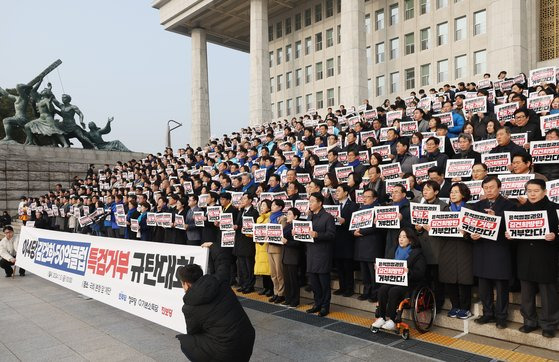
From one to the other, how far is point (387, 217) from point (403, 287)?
1.24 metres

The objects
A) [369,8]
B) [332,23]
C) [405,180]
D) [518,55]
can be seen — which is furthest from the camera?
[332,23]

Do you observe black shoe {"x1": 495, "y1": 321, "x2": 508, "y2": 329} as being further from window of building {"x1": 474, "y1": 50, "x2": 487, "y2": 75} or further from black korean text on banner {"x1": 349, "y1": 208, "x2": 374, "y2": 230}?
window of building {"x1": 474, "y1": 50, "x2": 487, "y2": 75}

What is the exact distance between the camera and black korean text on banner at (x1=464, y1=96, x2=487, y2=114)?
1164 cm

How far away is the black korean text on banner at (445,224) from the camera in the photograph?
590 cm

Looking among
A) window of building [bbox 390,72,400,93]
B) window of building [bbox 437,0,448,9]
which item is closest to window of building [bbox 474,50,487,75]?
window of building [bbox 437,0,448,9]

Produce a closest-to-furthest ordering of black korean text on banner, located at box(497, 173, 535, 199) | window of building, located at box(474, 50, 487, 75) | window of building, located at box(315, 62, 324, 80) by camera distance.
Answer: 1. black korean text on banner, located at box(497, 173, 535, 199)
2. window of building, located at box(474, 50, 487, 75)
3. window of building, located at box(315, 62, 324, 80)

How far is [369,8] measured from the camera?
4384cm

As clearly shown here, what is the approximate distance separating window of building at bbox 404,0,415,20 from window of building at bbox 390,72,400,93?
543 centimetres

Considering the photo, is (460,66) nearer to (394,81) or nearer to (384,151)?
(394,81)

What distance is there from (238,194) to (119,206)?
4.82 metres

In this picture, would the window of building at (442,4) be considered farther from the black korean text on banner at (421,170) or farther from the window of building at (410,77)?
the black korean text on banner at (421,170)

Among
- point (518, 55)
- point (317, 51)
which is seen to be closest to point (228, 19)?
point (317, 51)

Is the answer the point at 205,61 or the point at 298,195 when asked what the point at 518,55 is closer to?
the point at 298,195

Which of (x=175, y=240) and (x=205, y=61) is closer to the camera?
(x=175, y=240)
